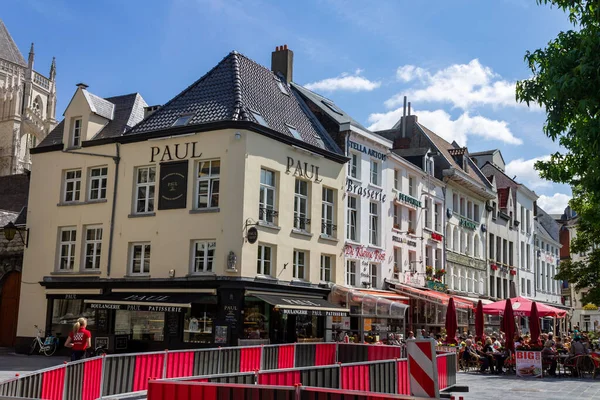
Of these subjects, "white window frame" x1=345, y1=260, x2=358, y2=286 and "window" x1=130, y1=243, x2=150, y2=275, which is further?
"white window frame" x1=345, y1=260, x2=358, y2=286

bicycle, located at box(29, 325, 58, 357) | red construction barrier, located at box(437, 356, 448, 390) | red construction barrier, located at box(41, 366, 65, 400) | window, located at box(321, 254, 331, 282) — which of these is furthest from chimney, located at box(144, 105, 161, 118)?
red construction barrier, located at box(41, 366, 65, 400)

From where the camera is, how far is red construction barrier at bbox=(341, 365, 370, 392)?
39.5ft

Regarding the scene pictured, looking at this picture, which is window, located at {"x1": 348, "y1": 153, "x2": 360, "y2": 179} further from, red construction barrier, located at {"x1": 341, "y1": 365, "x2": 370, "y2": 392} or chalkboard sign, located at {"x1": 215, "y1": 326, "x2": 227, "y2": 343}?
red construction barrier, located at {"x1": 341, "y1": 365, "x2": 370, "y2": 392}

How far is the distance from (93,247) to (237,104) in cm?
813

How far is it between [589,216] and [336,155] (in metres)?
10.4

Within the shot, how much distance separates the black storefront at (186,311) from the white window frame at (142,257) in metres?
0.58

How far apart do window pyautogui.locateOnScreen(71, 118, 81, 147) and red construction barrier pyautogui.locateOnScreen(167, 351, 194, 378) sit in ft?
56.9

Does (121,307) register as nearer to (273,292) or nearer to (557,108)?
(273,292)

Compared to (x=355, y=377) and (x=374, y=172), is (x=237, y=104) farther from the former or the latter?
(x=355, y=377)

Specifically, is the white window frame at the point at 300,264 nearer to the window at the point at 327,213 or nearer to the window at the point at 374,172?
the window at the point at 327,213

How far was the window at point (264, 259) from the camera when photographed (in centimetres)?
2623

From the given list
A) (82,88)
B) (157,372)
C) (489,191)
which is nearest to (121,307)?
(82,88)

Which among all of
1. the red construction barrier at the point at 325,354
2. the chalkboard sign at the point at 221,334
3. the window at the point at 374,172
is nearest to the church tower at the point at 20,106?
the window at the point at 374,172

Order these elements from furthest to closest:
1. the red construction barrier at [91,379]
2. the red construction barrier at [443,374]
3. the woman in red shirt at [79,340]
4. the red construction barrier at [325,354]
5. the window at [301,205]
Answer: the window at [301,205] < the red construction barrier at [325,354] < the woman in red shirt at [79,340] < the red construction barrier at [443,374] < the red construction barrier at [91,379]
